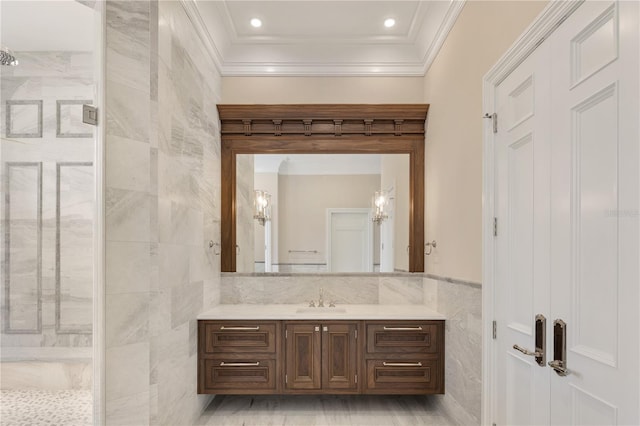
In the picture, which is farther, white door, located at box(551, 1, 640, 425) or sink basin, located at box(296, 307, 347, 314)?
sink basin, located at box(296, 307, 347, 314)

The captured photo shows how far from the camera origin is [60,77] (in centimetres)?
219

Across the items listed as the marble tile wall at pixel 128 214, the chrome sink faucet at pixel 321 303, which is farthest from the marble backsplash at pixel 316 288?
the marble tile wall at pixel 128 214

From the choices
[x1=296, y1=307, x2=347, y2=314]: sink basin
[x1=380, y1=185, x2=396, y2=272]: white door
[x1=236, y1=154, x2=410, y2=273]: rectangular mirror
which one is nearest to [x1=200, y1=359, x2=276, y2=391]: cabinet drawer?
[x1=296, y1=307, x2=347, y2=314]: sink basin

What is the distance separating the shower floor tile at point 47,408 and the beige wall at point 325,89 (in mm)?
2718

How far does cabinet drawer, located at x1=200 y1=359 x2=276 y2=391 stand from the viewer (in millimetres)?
3170

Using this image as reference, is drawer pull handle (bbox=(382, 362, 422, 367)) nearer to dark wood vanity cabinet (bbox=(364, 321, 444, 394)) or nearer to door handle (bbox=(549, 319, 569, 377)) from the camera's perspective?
dark wood vanity cabinet (bbox=(364, 321, 444, 394))

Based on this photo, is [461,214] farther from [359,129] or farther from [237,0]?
[237,0]

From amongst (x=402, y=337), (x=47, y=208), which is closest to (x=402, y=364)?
(x=402, y=337)

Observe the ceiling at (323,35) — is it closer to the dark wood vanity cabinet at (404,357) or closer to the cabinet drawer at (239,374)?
the dark wood vanity cabinet at (404,357)

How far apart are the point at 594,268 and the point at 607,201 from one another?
25cm

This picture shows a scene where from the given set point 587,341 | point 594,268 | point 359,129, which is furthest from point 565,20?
point 359,129

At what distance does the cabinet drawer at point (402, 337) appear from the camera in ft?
10.5

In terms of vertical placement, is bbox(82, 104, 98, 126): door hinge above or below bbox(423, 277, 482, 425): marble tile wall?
above

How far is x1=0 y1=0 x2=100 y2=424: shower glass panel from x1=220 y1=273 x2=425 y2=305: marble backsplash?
163 cm
